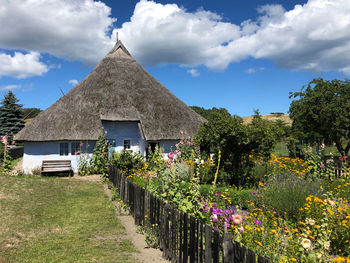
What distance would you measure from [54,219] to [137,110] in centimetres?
1052

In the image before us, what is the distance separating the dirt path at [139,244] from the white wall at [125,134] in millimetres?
9192

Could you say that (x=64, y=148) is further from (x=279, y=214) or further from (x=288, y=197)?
(x=288, y=197)

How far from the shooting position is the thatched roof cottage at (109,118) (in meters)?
15.1

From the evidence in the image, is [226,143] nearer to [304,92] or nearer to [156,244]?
[156,244]

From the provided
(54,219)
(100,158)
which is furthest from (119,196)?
(100,158)

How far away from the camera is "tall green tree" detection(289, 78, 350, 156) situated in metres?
16.7

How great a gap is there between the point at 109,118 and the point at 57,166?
421 cm

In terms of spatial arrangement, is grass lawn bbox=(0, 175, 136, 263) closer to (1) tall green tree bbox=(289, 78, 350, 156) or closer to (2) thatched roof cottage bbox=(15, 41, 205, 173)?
(2) thatched roof cottage bbox=(15, 41, 205, 173)

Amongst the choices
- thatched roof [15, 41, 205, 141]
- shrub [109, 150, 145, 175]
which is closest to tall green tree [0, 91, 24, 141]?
thatched roof [15, 41, 205, 141]

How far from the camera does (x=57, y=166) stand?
14672 mm

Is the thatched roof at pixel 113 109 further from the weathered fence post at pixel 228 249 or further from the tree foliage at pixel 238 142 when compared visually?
the weathered fence post at pixel 228 249

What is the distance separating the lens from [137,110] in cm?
1688

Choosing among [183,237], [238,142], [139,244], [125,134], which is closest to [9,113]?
[125,134]

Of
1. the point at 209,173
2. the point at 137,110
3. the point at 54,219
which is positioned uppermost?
the point at 137,110
